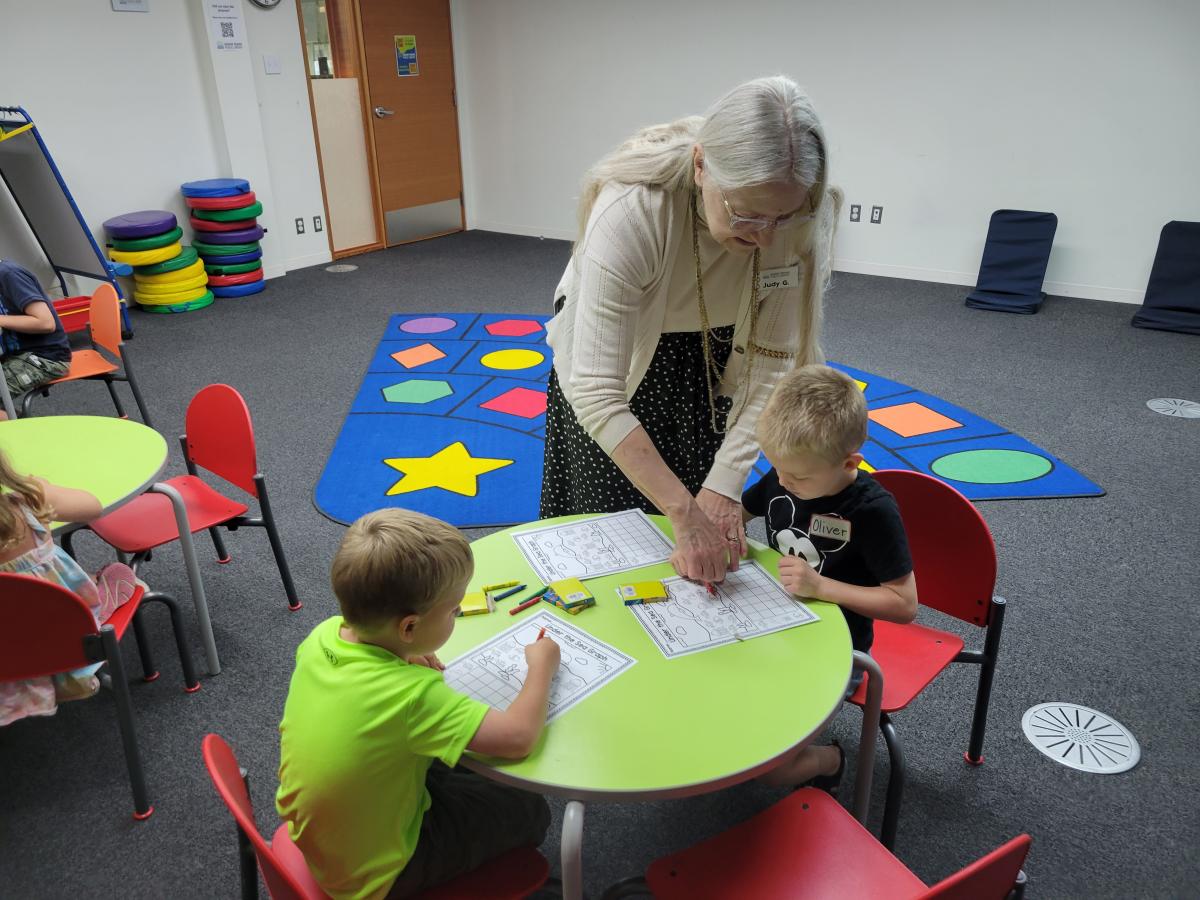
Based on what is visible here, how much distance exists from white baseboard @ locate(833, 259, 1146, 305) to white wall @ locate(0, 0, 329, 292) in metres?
3.91

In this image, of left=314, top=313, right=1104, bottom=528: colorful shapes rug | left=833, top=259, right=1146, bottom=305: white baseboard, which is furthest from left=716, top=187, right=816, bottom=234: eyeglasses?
left=833, top=259, right=1146, bottom=305: white baseboard

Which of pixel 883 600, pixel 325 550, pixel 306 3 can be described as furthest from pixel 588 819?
pixel 306 3

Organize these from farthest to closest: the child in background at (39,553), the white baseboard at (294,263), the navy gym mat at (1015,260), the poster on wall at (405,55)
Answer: the poster on wall at (405,55)
the white baseboard at (294,263)
the navy gym mat at (1015,260)
the child in background at (39,553)

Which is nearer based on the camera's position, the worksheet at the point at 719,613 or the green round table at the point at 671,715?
the green round table at the point at 671,715

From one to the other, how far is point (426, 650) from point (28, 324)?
9.51 feet

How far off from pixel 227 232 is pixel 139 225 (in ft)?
1.94

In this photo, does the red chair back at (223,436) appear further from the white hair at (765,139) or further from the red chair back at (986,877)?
the red chair back at (986,877)

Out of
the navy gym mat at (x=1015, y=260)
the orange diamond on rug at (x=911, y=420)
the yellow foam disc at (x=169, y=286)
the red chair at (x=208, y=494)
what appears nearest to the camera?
the red chair at (x=208, y=494)

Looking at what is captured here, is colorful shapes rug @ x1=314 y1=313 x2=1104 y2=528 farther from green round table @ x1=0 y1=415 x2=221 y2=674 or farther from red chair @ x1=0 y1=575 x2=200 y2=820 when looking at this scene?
red chair @ x1=0 y1=575 x2=200 y2=820

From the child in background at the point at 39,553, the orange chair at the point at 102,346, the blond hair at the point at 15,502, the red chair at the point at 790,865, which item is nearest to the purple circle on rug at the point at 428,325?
the orange chair at the point at 102,346

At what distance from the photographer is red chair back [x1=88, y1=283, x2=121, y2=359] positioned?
10.3 feet

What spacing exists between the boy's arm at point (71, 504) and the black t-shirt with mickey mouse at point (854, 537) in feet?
4.49

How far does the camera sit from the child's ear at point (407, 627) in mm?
1046

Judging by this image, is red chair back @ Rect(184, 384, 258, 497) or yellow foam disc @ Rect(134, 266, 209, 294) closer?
red chair back @ Rect(184, 384, 258, 497)
